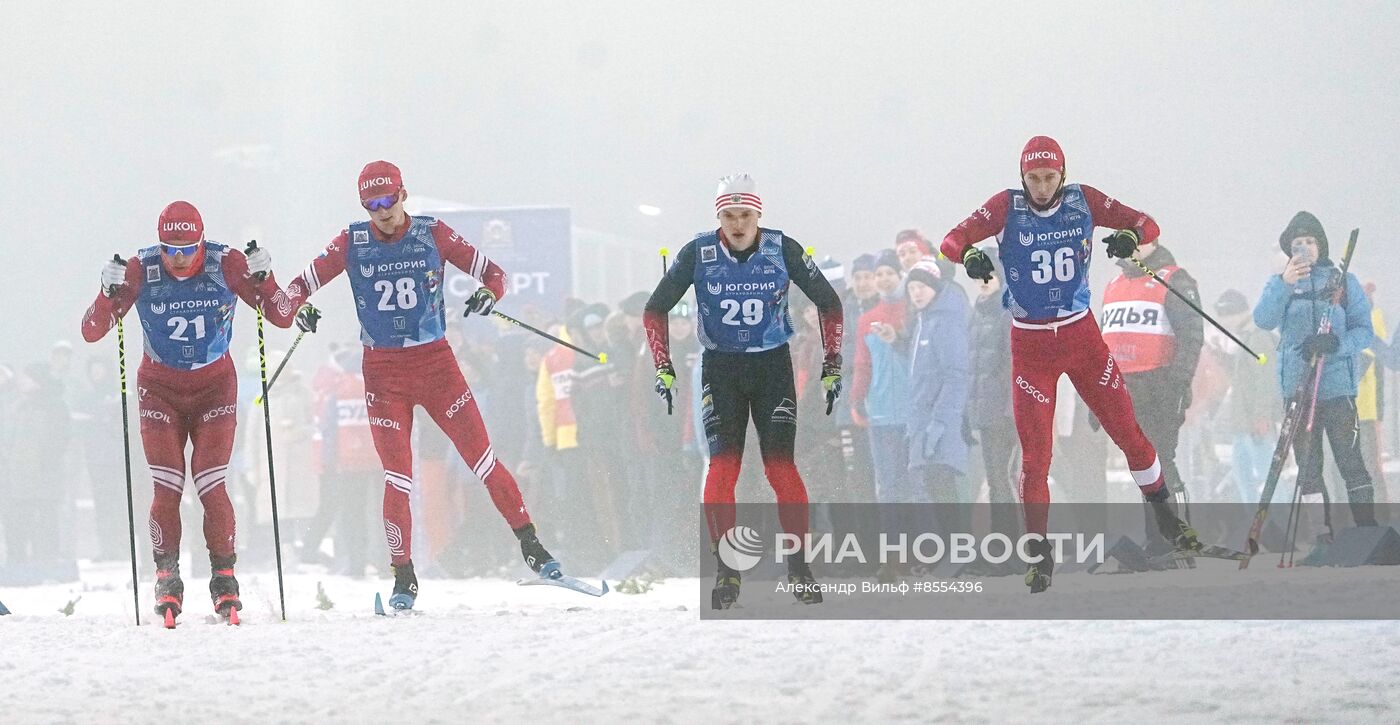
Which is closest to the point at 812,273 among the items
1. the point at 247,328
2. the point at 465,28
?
the point at 247,328

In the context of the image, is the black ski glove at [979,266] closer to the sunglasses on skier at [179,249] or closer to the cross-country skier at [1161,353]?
the cross-country skier at [1161,353]

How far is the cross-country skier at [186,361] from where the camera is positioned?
5.69 metres

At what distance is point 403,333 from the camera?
226 inches

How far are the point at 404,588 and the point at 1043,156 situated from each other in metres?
2.91

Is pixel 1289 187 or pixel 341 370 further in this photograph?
pixel 1289 187

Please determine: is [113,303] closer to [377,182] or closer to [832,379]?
[377,182]

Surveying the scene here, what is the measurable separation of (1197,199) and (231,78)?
31.7ft

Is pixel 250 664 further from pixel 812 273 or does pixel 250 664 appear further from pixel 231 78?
pixel 231 78

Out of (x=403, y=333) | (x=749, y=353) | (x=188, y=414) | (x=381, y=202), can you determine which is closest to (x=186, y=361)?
(x=188, y=414)

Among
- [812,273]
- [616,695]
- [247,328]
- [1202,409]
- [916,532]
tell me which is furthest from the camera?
[247,328]

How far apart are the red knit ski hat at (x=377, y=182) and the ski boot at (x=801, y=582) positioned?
2.07 m

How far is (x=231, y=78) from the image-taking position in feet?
50.6

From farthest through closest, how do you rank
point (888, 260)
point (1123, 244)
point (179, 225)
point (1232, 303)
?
point (1232, 303) → point (888, 260) → point (179, 225) → point (1123, 244)

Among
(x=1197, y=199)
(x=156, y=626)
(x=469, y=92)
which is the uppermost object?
(x=469, y=92)
